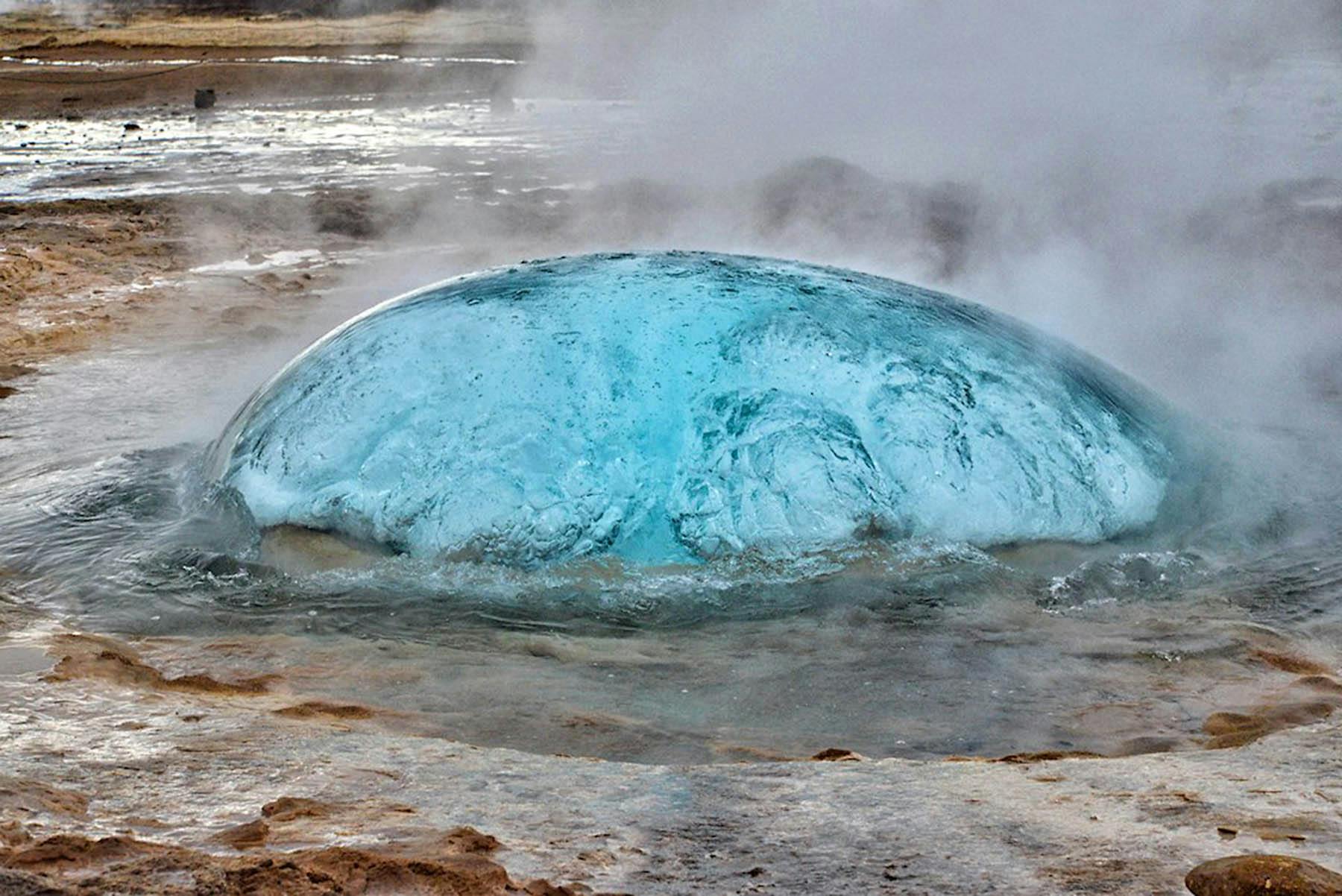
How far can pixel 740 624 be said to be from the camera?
11.8 feet

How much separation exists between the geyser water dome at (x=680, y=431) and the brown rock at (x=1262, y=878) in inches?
67.8

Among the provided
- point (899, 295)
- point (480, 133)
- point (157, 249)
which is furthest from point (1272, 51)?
point (899, 295)

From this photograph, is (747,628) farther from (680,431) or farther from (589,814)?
(589,814)

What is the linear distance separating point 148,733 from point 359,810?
2.10 ft

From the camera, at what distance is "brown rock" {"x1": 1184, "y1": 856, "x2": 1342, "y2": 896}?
205 cm

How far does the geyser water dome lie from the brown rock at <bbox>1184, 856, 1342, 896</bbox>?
5.65ft

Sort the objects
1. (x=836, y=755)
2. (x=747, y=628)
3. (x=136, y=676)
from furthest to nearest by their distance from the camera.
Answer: (x=747, y=628) < (x=136, y=676) < (x=836, y=755)

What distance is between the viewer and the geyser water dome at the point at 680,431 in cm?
376

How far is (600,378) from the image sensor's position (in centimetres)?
390

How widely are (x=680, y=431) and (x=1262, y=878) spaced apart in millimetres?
2029

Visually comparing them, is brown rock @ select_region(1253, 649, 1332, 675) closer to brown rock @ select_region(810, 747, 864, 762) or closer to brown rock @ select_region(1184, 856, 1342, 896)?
brown rock @ select_region(810, 747, 864, 762)

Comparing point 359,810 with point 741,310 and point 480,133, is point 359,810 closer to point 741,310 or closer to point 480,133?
point 741,310

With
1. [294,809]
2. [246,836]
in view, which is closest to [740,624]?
[294,809]

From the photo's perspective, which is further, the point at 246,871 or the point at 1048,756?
the point at 1048,756
